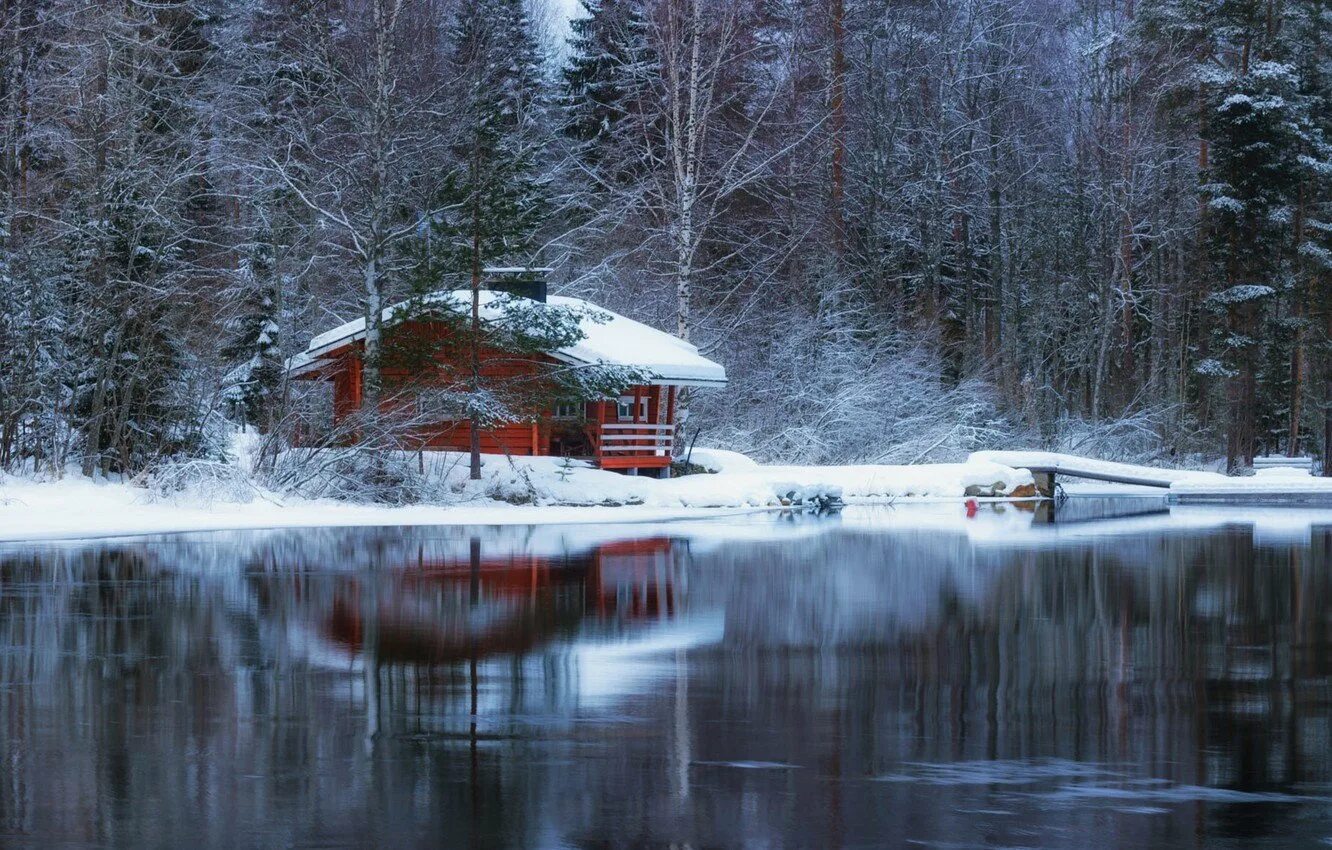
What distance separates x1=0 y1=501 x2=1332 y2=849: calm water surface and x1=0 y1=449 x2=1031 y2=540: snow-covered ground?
698cm

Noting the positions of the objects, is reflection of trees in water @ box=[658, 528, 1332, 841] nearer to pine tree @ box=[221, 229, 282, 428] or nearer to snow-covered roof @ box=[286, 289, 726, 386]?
snow-covered roof @ box=[286, 289, 726, 386]

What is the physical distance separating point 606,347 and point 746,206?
2103 cm

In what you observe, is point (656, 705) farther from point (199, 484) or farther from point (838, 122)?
point (838, 122)

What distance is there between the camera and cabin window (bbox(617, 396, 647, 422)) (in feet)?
139

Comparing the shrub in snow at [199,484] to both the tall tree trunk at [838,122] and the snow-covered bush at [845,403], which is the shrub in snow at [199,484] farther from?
the tall tree trunk at [838,122]

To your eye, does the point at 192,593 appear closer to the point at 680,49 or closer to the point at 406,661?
the point at 406,661

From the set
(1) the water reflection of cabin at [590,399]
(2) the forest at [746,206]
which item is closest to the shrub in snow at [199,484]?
(2) the forest at [746,206]

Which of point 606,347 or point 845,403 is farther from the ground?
point 606,347

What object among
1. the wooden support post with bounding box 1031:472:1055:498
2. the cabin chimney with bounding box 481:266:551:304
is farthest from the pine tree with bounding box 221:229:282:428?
the wooden support post with bounding box 1031:472:1055:498

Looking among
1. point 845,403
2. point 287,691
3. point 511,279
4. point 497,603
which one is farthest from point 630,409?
point 287,691

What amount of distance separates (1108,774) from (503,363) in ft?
97.5

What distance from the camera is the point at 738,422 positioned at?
4988 cm

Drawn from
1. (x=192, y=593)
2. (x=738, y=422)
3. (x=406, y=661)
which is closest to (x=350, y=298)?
(x=738, y=422)

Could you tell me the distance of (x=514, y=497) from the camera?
34656 millimetres
